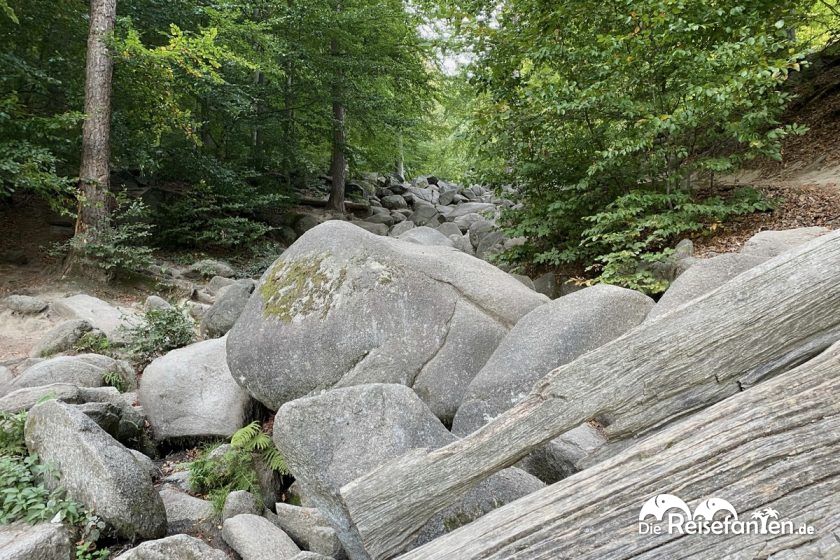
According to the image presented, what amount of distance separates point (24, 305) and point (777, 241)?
440 inches

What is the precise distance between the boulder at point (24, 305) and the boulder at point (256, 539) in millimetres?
7147

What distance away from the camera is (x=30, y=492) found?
377 cm

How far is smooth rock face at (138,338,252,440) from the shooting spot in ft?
18.0

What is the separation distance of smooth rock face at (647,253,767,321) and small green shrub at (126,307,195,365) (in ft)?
20.5

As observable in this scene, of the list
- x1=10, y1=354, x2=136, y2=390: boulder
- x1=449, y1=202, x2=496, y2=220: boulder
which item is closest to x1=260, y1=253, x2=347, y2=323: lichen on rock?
x1=10, y1=354, x2=136, y2=390: boulder

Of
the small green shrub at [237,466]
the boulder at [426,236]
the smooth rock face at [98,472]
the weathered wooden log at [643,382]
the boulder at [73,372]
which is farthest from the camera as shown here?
the boulder at [426,236]

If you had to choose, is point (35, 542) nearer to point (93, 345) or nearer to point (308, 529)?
point (308, 529)

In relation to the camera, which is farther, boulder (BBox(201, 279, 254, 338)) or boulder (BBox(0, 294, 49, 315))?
boulder (BBox(0, 294, 49, 315))

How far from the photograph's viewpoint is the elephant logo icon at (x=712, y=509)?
1.96 metres

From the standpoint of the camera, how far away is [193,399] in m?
5.62

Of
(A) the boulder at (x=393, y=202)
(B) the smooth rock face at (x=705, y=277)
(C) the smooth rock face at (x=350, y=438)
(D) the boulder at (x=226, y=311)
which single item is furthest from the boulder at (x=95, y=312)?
(A) the boulder at (x=393, y=202)

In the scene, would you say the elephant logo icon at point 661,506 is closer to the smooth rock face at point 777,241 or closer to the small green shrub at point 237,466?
the small green shrub at point 237,466

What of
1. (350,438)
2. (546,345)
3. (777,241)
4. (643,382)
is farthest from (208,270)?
(643,382)

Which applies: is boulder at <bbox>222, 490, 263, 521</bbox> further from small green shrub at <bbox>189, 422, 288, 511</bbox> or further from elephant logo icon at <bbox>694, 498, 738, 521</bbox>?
elephant logo icon at <bbox>694, 498, 738, 521</bbox>
